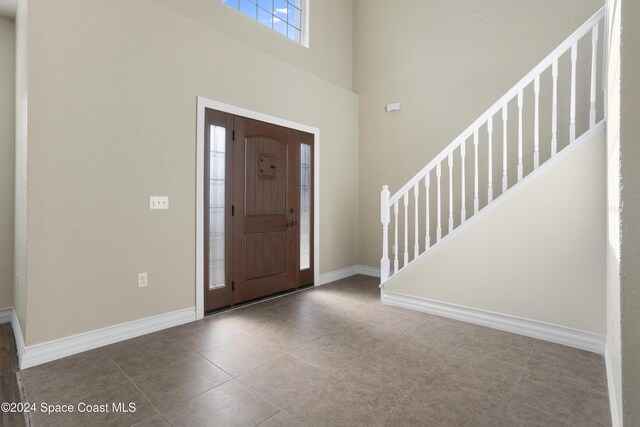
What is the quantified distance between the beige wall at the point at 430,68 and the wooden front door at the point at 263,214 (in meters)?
1.24

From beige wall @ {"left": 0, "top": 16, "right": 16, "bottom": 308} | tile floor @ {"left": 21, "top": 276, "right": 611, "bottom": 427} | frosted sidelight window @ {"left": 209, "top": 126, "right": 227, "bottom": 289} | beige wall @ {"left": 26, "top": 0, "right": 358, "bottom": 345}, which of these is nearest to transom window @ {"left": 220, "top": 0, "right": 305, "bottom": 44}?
beige wall @ {"left": 26, "top": 0, "right": 358, "bottom": 345}

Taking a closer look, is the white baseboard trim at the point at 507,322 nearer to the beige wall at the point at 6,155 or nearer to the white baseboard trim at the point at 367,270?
the white baseboard trim at the point at 367,270

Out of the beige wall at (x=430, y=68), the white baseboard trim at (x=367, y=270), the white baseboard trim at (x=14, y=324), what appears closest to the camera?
the white baseboard trim at (x=14, y=324)

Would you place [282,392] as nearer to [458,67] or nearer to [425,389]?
[425,389]

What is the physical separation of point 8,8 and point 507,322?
18.2 ft

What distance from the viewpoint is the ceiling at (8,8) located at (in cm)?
291

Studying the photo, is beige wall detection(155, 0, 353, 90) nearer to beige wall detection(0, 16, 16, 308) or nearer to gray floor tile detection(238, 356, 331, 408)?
beige wall detection(0, 16, 16, 308)

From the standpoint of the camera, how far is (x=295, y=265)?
4.34 m

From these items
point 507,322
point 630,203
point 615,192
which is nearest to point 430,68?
point 507,322

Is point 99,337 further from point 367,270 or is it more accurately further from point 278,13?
point 278,13

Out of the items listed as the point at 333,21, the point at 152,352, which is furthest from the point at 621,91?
the point at 333,21

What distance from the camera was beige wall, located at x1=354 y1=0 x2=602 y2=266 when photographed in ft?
12.5

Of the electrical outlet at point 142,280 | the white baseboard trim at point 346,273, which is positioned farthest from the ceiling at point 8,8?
the white baseboard trim at point 346,273

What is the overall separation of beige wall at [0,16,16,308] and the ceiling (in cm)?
11
